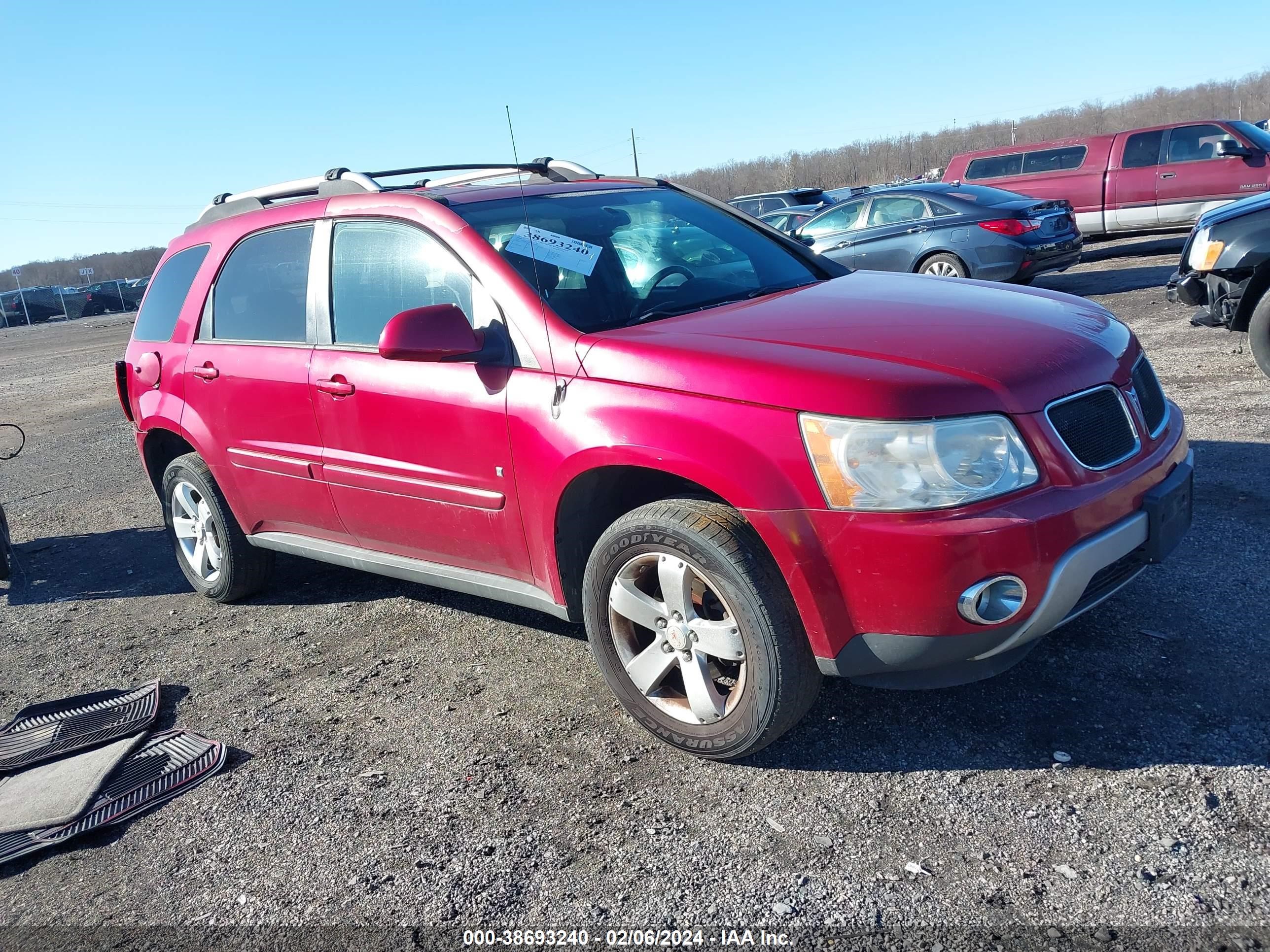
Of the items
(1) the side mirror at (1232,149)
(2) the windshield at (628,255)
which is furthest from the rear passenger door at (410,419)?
(1) the side mirror at (1232,149)

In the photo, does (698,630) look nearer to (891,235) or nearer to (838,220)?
(891,235)

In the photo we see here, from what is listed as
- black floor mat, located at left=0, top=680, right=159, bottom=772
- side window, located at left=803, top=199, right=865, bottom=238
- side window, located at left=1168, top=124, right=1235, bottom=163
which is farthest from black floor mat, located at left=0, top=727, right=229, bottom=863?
side window, located at left=1168, top=124, right=1235, bottom=163

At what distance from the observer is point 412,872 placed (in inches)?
113

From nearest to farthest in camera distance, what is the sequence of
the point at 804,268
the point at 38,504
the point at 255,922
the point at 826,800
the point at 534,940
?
the point at 534,940
the point at 255,922
the point at 826,800
the point at 804,268
the point at 38,504

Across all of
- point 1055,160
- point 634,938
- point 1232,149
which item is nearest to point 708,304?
point 634,938

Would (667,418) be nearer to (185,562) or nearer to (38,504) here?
(185,562)

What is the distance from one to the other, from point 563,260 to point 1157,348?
6807 mm

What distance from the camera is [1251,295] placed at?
6746mm

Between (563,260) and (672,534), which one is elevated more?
(563,260)

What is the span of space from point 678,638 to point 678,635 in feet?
0.04

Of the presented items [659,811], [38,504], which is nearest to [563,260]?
[659,811]

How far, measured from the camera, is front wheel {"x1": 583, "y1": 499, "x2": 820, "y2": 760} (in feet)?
9.63

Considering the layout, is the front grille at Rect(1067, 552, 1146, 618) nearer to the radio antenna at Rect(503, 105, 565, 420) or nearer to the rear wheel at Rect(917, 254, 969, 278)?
the radio antenna at Rect(503, 105, 565, 420)

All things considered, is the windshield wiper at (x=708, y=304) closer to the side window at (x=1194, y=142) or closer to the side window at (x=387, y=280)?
the side window at (x=387, y=280)
